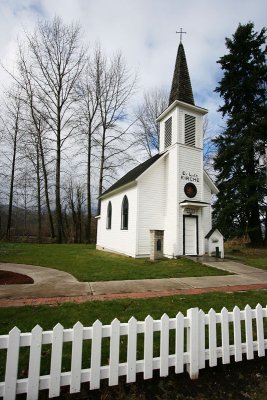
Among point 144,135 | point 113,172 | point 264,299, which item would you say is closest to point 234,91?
point 144,135

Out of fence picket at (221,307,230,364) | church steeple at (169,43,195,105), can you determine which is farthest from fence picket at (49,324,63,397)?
church steeple at (169,43,195,105)

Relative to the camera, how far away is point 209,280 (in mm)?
8625

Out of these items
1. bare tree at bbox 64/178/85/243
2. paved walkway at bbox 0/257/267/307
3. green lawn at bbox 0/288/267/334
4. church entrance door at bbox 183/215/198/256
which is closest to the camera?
green lawn at bbox 0/288/267/334

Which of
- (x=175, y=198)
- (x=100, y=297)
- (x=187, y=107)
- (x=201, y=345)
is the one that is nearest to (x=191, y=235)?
(x=175, y=198)

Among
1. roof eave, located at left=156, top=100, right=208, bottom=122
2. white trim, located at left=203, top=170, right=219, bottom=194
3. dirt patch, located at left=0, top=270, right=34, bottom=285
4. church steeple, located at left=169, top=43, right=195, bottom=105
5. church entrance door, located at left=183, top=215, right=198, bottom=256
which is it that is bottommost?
dirt patch, located at left=0, top=270, right=34, bottom=285

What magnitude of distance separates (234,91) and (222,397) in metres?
23.3

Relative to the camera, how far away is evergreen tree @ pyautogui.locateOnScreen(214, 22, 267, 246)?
64.5 feet

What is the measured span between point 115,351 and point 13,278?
650 centimetres

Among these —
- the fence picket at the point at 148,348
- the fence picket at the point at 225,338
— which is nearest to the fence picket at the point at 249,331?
the fence picket at the point at 225,338

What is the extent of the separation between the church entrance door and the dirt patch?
890 centimetres

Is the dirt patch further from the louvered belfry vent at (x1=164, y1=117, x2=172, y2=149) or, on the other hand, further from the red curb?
the louvered belfry vent at (x1=164, y1=117, x2=172, y2=149)

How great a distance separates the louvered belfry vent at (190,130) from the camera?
15406 millimetres

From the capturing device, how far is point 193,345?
315cm

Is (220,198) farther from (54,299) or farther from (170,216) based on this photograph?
(54,299)
